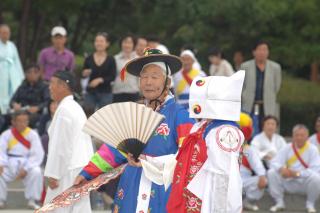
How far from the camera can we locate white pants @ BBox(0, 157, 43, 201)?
36.0 ft

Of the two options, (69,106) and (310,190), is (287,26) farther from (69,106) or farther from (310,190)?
(69,106)

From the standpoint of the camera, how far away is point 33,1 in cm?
1803

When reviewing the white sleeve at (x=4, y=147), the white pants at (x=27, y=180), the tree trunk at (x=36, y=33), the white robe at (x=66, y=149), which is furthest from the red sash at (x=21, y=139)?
the tree trunk at (x=36, y=33)

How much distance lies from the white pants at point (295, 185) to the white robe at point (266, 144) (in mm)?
472

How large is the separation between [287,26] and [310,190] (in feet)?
23.6

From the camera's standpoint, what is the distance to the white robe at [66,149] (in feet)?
25.1

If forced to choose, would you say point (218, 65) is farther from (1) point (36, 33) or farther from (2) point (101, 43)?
(1) point (36, 33)

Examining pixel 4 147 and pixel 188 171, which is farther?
pixel 4 147

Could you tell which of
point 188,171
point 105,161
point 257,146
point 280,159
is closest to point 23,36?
point 257,146

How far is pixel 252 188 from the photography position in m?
11.3

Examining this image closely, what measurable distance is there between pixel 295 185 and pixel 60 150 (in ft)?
15.3

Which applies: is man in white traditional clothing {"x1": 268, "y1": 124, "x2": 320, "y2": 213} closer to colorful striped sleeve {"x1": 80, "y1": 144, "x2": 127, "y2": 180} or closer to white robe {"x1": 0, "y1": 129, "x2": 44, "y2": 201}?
white robe {"x1": 0, "y1": 129, "x2": 44, "y2": 201}

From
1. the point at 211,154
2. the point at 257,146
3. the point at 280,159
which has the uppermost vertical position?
the point at 257,146

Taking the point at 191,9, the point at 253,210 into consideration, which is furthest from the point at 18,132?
the point at 191,9
